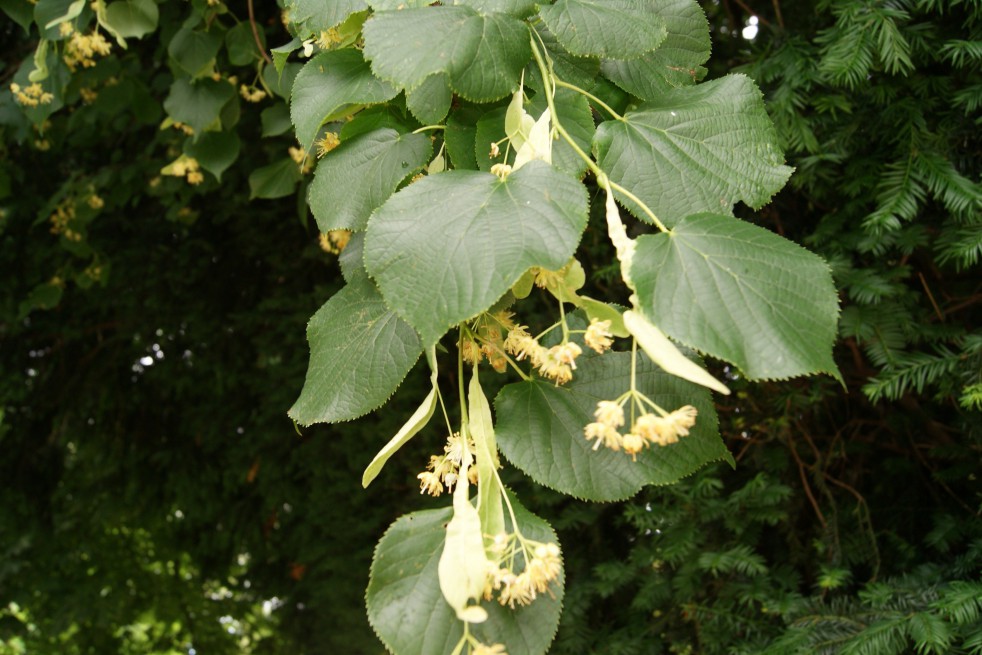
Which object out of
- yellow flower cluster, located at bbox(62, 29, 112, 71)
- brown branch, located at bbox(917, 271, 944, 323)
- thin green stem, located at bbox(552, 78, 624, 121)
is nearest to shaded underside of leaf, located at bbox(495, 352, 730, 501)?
thin green stem, located at bbox(552, 78, 624, 121)

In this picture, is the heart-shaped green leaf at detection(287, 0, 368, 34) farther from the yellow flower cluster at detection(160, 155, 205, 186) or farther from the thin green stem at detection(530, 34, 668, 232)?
the yellow flower cluster at detection(160, 155, 205, 186)

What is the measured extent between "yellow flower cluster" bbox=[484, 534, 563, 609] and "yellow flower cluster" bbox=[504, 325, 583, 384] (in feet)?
0.31

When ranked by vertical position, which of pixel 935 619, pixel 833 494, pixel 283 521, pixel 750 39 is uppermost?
pixel 750 39

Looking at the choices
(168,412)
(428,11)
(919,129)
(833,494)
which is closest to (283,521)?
(168,412)

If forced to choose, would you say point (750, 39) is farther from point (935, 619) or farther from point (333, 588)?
point (333, 588)

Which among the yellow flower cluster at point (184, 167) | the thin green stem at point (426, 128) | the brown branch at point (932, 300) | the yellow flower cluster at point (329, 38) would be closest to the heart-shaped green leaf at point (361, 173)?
the thin green stem at point (426, 128)

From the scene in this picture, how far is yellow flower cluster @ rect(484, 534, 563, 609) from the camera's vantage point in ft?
1.39

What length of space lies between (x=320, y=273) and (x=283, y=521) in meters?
0.71

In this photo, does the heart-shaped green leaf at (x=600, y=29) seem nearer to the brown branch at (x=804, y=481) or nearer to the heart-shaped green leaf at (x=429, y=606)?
the heart-shaped green leaf at (x=429, y=606)

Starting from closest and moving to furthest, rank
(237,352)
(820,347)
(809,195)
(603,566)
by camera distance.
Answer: (820,347), (809,195), (603,566), (237,352)

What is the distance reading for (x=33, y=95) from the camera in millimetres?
1420

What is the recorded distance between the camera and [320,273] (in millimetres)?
2090

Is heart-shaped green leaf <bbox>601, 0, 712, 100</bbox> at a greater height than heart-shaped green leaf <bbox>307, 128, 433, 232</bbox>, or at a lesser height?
greater

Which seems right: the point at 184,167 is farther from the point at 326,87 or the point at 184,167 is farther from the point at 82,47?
the point at 326,87
